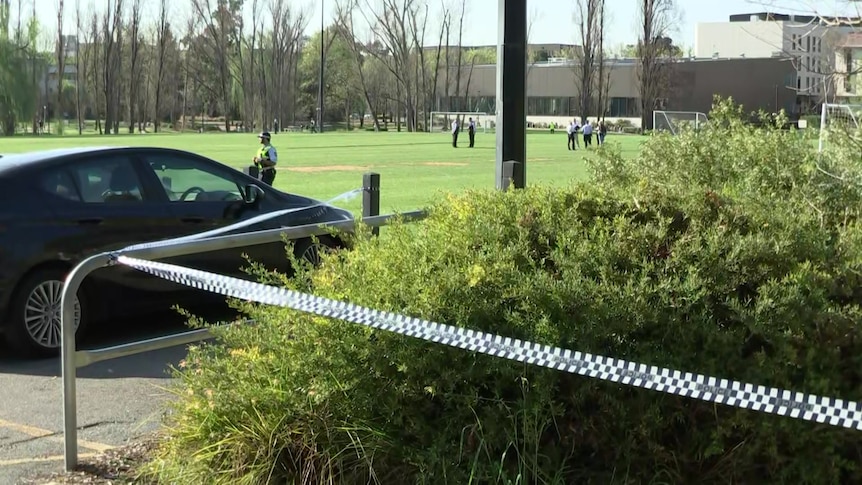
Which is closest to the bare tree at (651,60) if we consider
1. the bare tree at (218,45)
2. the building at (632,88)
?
the building at (632,88)

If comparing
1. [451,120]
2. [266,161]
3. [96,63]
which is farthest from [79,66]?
[266,161]

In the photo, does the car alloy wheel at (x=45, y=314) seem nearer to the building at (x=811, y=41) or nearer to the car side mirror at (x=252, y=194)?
the car side mirror at (x=252, y=194)

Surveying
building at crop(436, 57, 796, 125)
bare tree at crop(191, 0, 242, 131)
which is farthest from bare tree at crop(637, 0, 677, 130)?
bare tree at crop(191, 0, 242, 131)

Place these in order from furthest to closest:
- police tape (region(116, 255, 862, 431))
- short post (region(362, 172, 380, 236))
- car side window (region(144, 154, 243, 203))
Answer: short post (region(362, 172, 380, 236)) < car side window (region(144, 154, 243, 203)) < police tape (region(116, 255, 862, 431))

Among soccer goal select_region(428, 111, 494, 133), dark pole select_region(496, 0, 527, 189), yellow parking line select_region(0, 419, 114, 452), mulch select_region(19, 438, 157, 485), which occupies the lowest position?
yellow parking line select_region(0, 419, 114, 452)

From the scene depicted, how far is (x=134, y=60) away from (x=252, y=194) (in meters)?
100

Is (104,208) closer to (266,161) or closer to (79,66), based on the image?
(266,161)

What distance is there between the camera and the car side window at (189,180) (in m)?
8.41

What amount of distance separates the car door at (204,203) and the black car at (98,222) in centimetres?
1

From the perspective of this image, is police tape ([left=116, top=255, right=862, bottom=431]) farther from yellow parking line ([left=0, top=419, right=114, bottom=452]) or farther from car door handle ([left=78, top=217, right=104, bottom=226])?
car door handle ([left=78, top=217, right=104, bottom=226])

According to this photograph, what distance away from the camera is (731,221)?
4.14m

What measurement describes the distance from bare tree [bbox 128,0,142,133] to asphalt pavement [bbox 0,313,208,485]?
3985 inches

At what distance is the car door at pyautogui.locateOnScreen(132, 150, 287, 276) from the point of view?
8.25 meters

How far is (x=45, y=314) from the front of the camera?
7.34m
